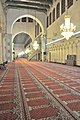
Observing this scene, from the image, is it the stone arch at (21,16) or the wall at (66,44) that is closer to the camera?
the wall at (66,44)

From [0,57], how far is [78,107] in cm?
1008

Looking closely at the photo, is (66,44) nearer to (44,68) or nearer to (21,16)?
(44,68)

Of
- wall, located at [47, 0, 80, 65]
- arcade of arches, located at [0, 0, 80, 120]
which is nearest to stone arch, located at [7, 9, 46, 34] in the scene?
arcade of arches, located at [0, 0, 80, 120]

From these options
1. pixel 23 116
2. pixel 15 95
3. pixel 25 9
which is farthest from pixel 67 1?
pixel 23 116

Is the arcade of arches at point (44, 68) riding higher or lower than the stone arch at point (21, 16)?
lower

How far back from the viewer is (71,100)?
10.2 ft

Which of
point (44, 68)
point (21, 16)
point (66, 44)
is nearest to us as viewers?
point (44, 68)

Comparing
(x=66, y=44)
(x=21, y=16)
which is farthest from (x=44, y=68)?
(x=21, y=16)

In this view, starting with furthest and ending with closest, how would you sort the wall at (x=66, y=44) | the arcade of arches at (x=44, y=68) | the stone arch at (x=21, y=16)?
the stone arch at (x=21, y=16) < the wall at (x=66, y=44) < the arcade of arches at (x=44, y=68)

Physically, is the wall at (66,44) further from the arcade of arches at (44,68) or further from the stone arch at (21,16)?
the stone arch at (21,16)

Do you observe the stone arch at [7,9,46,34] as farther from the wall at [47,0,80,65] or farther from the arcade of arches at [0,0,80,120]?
the wall at [47,0,80,65]

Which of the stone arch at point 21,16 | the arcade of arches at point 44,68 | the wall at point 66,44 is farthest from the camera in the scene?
the stone arch at point 21,16

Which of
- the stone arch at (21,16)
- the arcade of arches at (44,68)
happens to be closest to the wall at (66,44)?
the arcade of arches at (44,68)

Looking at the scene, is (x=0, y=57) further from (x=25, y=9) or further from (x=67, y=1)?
(x=25, y=9)
